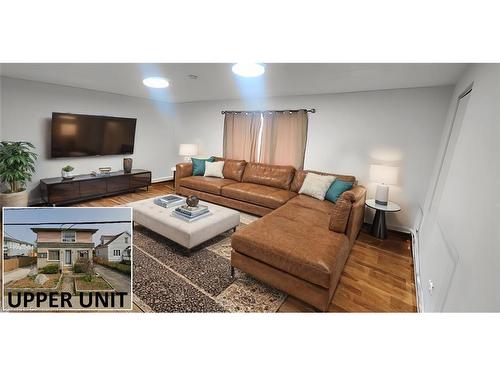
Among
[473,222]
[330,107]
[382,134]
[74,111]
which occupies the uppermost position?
[330,107]

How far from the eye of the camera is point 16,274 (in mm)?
1162

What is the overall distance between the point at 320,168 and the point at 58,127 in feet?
15.2

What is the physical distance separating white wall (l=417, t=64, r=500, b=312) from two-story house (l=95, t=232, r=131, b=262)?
5.65 feet

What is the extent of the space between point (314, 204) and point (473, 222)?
185cm

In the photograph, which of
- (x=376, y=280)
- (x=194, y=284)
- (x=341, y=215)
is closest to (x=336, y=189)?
(x=341, y=215)

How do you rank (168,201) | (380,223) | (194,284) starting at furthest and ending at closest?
1. (380,223)
2. (168,201)
3. (194,284)

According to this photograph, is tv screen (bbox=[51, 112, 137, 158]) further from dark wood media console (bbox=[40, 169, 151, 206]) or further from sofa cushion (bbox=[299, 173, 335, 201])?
sofa cushion (bbox=[299, 173, 335, 201])

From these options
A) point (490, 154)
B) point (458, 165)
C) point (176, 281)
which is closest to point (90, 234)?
point (176, 281)

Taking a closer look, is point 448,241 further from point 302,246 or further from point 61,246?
point 61,246

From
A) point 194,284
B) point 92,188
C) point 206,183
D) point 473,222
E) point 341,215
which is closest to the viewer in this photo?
point 473,222

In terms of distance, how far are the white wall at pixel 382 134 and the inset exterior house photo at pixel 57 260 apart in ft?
11.3

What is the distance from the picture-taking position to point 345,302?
1754 mm
